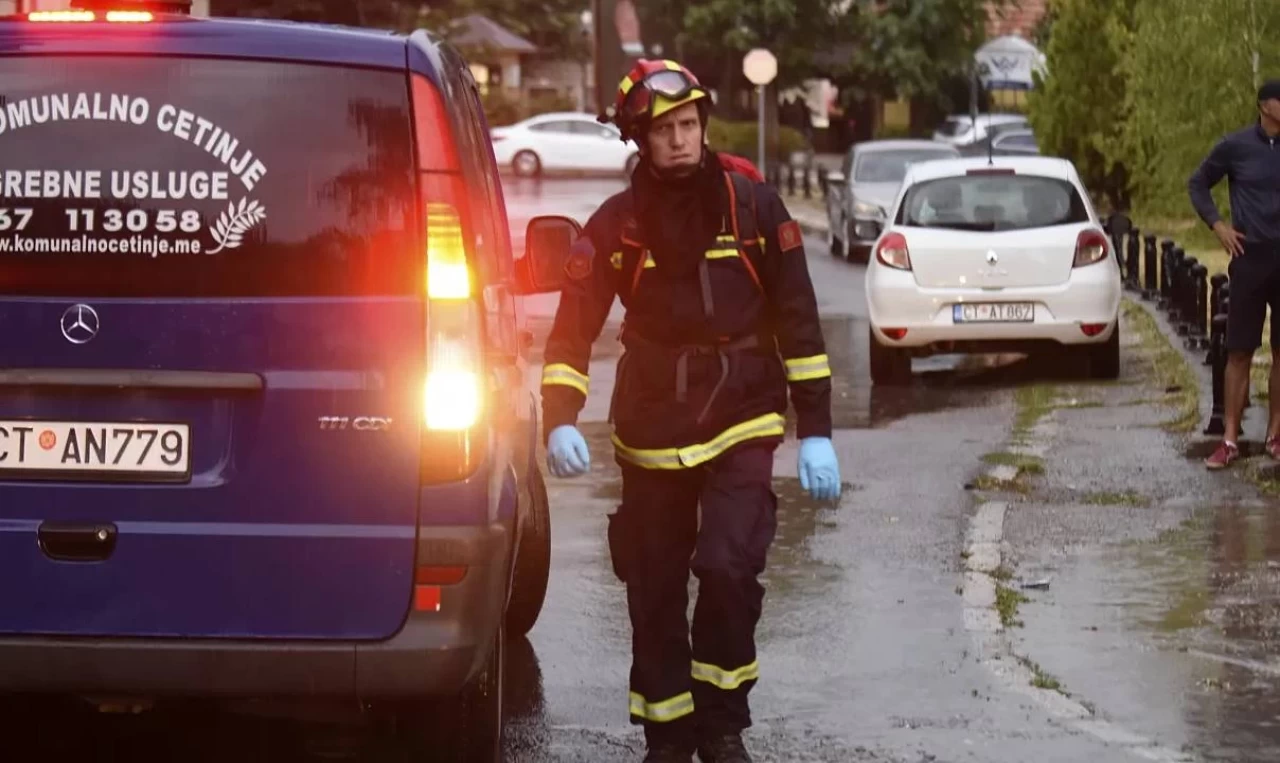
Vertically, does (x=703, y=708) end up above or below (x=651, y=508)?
below

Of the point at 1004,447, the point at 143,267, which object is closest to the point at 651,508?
the point at 143,267

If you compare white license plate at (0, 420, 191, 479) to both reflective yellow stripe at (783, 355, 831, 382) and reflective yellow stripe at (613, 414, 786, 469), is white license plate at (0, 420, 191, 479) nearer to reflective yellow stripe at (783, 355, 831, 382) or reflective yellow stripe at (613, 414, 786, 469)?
reflective yellow stripe at (613, 414, 786, 469)

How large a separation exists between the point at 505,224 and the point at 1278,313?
564 centimetres

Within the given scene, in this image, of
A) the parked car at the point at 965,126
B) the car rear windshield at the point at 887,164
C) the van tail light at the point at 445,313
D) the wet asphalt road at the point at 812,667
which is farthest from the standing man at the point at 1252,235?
the parked car at the point at 965,126

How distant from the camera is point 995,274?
1678cm

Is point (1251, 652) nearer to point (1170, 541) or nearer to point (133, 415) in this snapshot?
point (1170, 541)

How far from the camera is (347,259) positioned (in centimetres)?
570

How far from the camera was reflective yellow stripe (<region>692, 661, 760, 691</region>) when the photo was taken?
6.52 metres

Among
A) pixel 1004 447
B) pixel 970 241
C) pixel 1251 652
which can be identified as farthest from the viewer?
pixel 970 241

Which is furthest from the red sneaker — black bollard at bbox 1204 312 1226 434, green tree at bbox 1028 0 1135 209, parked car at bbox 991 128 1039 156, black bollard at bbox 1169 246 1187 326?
parked car at bbox 991 128 1039 156

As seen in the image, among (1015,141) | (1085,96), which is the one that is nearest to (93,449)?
(1085,96)

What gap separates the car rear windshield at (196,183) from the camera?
223 inches

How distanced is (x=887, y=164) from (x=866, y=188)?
1.06m

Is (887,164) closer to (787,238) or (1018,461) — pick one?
(1018,461)
